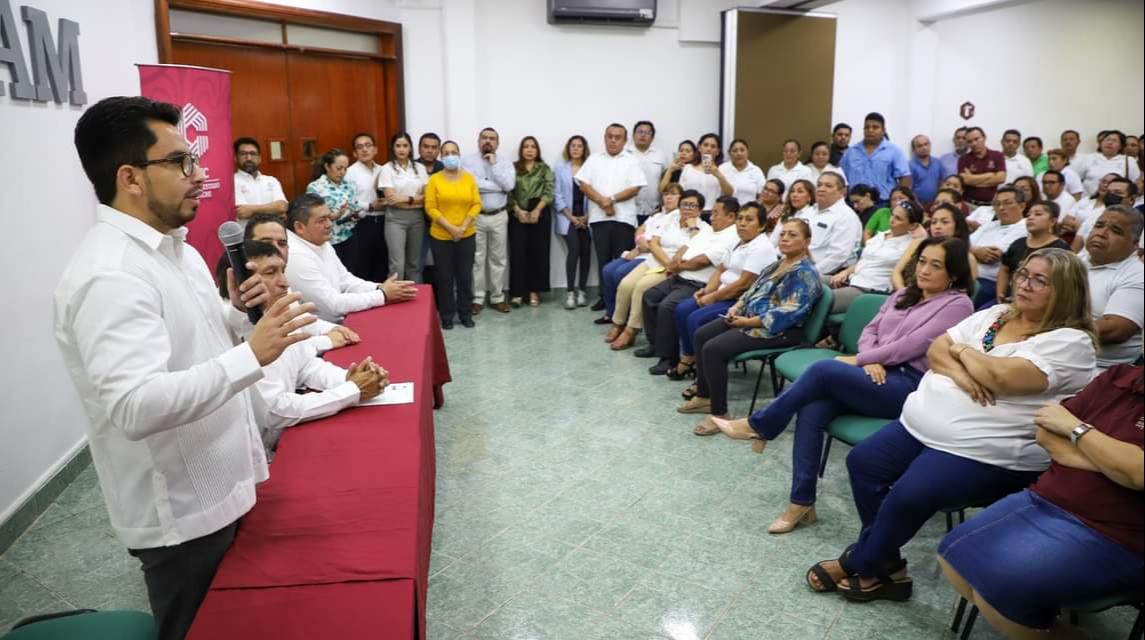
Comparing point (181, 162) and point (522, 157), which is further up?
point (522, 157)

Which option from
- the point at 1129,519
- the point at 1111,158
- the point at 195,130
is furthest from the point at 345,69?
the point at 1111,158

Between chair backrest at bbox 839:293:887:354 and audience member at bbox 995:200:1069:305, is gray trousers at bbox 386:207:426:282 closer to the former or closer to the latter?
chair backrest at bbox 839:293:887:354

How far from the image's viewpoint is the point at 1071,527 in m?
2.04

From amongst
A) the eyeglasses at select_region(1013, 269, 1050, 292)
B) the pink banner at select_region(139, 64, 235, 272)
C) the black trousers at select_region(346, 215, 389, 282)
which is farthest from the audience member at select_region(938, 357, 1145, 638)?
the black trousers at select_region(346, 215, 389, 282)

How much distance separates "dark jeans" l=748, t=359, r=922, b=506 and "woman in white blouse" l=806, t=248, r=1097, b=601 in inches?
17.1

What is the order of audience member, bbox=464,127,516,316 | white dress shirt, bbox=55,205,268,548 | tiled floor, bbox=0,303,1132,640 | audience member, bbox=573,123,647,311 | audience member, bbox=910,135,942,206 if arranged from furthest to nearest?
1. audience member, bbox=910,135,942,206
2. audience member, bbox=573,123,647,311
3. audience member, bbox=464,127,516,316
4. tiled floor, bbox=0,303,1132,640
5. white dress shirt, bbox=55,205,268,548

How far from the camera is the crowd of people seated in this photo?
2145 mm

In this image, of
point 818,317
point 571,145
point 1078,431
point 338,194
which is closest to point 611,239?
point 571,145

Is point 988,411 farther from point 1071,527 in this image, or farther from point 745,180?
point 745,180

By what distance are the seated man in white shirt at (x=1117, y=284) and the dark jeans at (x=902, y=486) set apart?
1302 mm

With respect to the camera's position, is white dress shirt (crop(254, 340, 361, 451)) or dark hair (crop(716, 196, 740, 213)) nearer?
white dress shirt (crop(254, 340, 361, 451))

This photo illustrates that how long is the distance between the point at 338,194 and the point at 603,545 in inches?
160

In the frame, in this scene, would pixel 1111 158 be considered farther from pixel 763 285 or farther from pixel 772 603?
pixel 772 603

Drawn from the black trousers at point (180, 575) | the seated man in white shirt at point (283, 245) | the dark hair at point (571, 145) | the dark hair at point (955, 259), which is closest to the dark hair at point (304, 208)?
the seated man in white shirt at point (283, 245)
